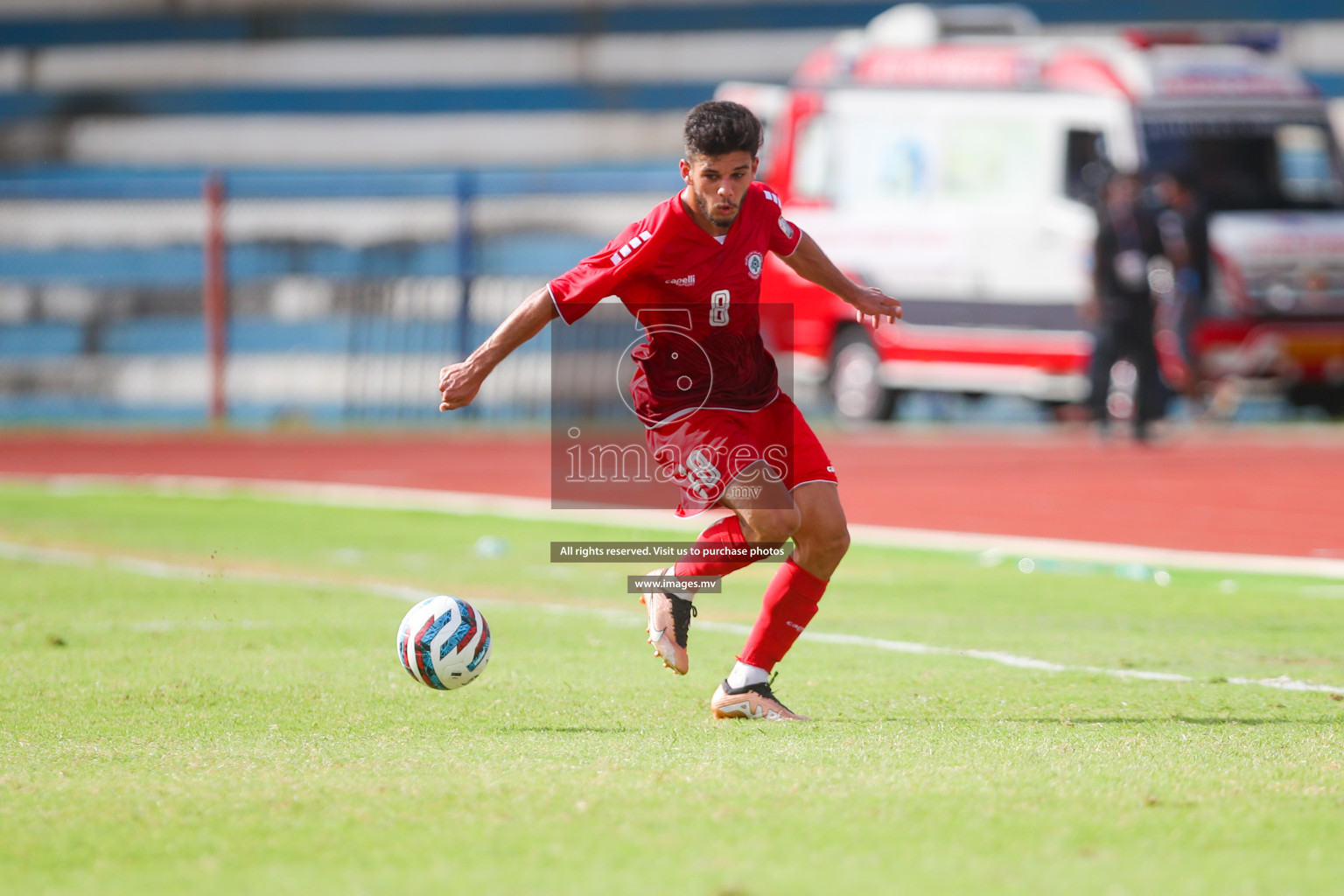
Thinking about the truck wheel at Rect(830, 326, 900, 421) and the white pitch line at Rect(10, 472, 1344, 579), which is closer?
the white pitch line at Rect(10, 472, 1344, 579)

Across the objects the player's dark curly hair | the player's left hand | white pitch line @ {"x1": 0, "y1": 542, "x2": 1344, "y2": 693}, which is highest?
the player's dark curly hair

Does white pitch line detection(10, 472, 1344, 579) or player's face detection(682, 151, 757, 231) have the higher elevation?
player's face detection(682, 151, 757, 231)

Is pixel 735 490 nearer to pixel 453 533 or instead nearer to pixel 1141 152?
pixel 453 533

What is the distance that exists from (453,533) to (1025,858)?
8391 mm

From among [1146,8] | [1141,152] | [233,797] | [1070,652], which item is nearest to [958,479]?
[1141,152]

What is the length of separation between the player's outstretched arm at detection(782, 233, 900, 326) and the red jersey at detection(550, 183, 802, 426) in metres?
0.09

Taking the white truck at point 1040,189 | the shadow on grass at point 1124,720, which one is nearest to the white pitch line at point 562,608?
the shadow on grass at point 1124,720

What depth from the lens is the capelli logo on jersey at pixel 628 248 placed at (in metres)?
5.75

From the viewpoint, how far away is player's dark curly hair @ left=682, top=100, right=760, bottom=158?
562 centimetres

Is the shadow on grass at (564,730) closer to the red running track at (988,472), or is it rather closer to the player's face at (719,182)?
the player's face at (719,182)

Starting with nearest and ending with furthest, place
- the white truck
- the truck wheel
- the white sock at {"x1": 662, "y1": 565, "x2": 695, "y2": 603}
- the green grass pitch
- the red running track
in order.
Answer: the green grass pitch → the white sock at {"x1": 662, "y1": 565, "x2": 695, "y2": 603} → the red running track → the white truck → the truck wheel

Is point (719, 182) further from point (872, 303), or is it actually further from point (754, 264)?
point (872, 303)

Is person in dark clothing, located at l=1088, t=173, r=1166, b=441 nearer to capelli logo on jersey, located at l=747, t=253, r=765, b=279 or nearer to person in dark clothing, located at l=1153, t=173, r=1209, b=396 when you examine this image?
person in dark clothing, located at l=1153, t=173, r=1209, b=396

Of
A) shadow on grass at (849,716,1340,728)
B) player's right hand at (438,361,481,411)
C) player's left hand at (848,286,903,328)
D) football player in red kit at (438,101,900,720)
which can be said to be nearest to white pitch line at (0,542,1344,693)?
shadow on grass at (849,716,1340,728)
